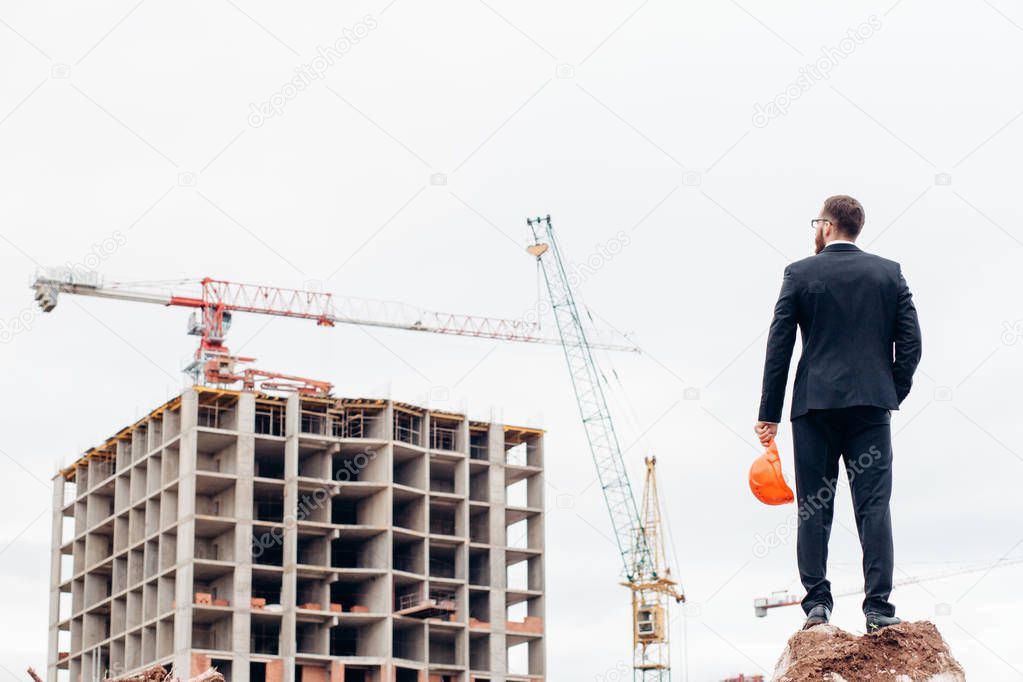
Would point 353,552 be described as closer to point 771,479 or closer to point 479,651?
point 479,651

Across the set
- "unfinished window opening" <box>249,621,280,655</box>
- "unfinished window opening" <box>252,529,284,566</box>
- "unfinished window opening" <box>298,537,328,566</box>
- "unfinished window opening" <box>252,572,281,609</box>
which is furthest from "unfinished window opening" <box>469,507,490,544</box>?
"unfinished window opening" <box>249,621,280,655</box>

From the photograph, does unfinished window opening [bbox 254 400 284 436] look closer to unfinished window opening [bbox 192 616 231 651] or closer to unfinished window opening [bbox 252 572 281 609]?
unfinished window opening [bbox 252 572 281 609]

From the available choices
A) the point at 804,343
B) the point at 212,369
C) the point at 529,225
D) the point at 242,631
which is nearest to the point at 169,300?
the point at 212,369

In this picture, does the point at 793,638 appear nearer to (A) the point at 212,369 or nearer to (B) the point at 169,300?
(A) the point at 212,369

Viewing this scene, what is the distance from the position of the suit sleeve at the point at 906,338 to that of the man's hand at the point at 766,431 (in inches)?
35.1

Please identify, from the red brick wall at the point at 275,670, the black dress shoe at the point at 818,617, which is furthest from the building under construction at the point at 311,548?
the black dress shoe at the point at 818,617

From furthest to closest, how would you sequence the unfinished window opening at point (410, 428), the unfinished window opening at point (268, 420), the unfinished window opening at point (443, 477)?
the unfinished window opening at point (443, 477) < the unfinished window opening at point (410, 428) < the unfinished window opening at point (268, 420)

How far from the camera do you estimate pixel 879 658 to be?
1144cm

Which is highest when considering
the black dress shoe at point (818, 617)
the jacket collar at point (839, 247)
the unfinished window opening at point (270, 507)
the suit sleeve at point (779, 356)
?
the unfinished window opening at point (270, 507)

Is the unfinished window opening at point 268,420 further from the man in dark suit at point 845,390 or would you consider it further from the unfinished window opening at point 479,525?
the man in dark suit at point 845,390

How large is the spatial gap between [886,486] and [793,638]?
1.20 meters

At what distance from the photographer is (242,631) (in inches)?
5177

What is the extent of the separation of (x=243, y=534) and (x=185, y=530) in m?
4.49

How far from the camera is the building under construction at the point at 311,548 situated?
133625mm
